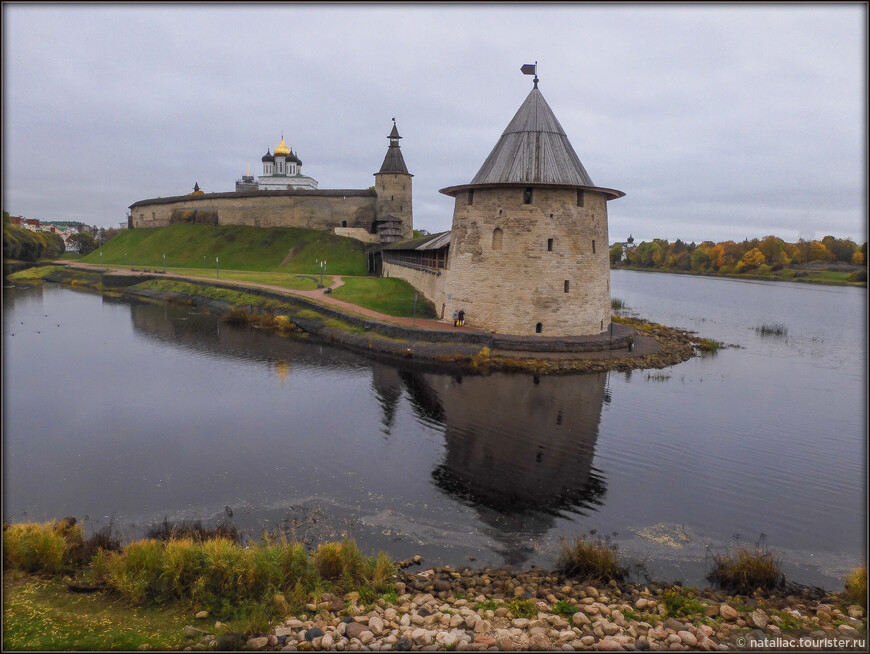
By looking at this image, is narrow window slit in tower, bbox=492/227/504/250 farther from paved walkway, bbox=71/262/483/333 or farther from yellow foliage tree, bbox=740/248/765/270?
yellow foliage tree, bbox=740/248/765/270

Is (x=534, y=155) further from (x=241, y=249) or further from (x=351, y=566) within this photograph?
(x=241, y=249)

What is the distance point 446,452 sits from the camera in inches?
415

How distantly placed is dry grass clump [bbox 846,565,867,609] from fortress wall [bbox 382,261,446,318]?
16842 mm

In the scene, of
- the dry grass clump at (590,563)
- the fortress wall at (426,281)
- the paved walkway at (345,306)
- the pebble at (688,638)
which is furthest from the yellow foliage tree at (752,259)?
the pebble at (688,638)

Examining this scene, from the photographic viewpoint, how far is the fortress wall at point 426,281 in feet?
73.7

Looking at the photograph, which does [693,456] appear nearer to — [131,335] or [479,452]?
[479,452]

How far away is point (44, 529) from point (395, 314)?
665 inches

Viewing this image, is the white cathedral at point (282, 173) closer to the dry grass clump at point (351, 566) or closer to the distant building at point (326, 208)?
the distant building at point (326, 208)

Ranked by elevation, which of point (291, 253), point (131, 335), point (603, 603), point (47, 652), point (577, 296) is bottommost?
point (603, 603)

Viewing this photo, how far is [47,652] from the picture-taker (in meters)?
4.26

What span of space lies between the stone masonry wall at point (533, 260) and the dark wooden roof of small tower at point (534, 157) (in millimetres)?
360

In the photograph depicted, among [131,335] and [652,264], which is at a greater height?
[652,264]

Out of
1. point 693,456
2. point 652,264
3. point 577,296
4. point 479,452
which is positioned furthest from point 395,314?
point 652,264

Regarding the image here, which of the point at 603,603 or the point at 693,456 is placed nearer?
the point at 603,603
